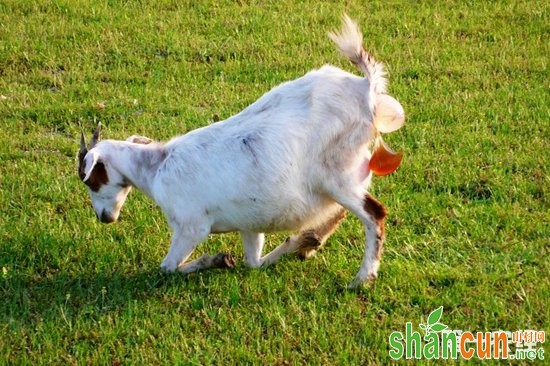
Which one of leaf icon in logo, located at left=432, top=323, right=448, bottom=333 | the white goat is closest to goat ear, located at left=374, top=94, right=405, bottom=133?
the white goat

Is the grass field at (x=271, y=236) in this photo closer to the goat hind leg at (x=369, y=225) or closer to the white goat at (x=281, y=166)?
the goat hind leg at (x=369, y=225)

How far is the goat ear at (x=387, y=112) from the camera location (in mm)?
5898

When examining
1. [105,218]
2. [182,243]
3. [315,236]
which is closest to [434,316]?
[315,236]

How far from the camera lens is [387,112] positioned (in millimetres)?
5926

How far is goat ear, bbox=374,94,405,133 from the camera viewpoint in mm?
5898

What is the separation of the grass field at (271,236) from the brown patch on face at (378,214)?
0.63 feet

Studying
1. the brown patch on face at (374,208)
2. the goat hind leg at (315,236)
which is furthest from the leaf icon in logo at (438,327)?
the goat hind leg at (315,236)

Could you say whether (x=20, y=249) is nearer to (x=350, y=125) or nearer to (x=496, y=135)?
(x=350, y=125)

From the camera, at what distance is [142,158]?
20.4 feet

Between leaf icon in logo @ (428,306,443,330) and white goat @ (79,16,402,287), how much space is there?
522 millimetres

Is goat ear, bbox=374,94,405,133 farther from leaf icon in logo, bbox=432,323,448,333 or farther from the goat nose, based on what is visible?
the goat nose

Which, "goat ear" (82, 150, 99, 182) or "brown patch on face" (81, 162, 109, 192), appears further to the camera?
"brown patch on face" (81, 162, 109, 192)

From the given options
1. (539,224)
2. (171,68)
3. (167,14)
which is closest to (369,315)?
(539,224)

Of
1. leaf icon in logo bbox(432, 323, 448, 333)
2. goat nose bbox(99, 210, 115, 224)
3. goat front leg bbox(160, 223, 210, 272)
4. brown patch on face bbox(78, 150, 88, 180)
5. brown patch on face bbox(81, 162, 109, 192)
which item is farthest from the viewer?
goat nose bbox(99, 210, 115, 224)
